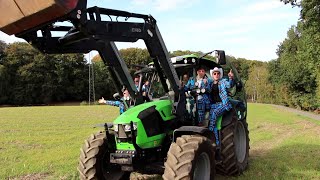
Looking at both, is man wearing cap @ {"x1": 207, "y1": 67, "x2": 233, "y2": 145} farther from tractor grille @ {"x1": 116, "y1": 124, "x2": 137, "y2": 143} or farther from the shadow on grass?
tractor grille @ {"x1": 116, "y1": 124, "x2": 137, "y2": 143}

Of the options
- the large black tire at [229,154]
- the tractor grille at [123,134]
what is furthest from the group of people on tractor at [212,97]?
the tractor grille at [123,134]

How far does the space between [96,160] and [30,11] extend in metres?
3.23

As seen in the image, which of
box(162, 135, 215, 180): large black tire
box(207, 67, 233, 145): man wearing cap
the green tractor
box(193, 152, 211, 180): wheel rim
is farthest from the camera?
box(207, 67, 233, 145): man wearing cap

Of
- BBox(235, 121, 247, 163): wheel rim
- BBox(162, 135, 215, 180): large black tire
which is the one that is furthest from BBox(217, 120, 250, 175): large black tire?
BBox(162, 135, 215, 180): large black tire

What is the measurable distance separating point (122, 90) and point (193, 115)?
1.53 meters

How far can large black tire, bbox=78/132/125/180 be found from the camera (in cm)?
724

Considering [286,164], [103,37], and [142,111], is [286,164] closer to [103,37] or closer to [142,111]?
[142,111]

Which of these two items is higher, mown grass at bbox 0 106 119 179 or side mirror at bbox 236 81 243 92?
side mirror at bbox 236 81 243 92

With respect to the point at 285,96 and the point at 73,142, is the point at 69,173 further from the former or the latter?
the point at 285,96

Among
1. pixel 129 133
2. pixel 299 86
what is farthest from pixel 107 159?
pixel 299 86

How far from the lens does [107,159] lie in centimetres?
754

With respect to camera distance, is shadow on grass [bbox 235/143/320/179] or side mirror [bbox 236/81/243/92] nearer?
shadow on grass [bbox 235/143/320/179]

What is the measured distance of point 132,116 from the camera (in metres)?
6.88

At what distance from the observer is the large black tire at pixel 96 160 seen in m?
7.24
